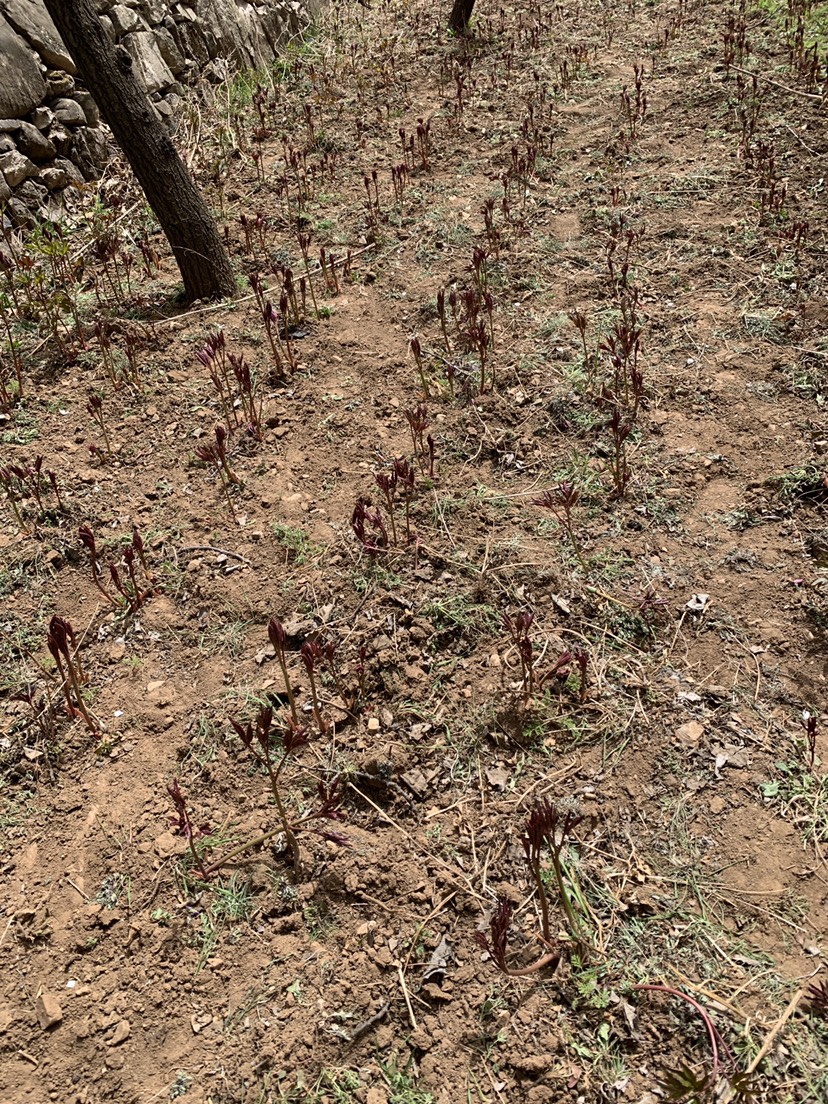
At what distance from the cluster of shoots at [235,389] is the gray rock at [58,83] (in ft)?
12.1

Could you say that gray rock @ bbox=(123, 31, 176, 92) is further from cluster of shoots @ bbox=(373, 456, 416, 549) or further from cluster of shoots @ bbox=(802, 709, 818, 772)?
cluster of shoots @ bbox=(802, 709, 818, 772)

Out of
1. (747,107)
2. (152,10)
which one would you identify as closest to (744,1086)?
(747,107)

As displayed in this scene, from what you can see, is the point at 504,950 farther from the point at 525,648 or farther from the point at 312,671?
the point at 312,671

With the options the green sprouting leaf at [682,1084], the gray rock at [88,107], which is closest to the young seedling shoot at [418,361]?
the green sprouting leaf at [682,1084]

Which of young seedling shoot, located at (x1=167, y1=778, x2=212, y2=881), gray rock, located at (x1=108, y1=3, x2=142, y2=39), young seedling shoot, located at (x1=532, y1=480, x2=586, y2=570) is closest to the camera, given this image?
young seedling shoot, located at (x1=167, y1=778, x2=212, y2=881)

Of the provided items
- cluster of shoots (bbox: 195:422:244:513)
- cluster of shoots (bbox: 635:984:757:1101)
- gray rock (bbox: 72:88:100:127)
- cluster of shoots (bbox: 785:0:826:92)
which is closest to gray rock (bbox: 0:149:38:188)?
gray rock (bbox: 72:88:100:127)

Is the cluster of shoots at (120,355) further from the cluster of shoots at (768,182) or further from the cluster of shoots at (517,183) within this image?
the cluster of shoots at (768,182)

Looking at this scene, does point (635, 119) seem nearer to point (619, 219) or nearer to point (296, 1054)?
point (619, 219)

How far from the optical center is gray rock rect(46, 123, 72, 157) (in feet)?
22.5

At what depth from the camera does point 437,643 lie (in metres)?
3.47

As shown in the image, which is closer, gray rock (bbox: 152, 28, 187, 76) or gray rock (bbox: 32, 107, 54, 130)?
gray rock (bbox: 32, 107, 54, 130)

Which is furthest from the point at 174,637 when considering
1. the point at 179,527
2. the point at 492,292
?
the point at 492,292

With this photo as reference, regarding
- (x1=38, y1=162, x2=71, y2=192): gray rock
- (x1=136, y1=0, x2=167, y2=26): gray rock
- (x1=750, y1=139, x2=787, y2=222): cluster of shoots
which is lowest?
(x1=750, y1=139, x2=787, y2=222): cluster of shoots

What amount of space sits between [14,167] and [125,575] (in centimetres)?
461
